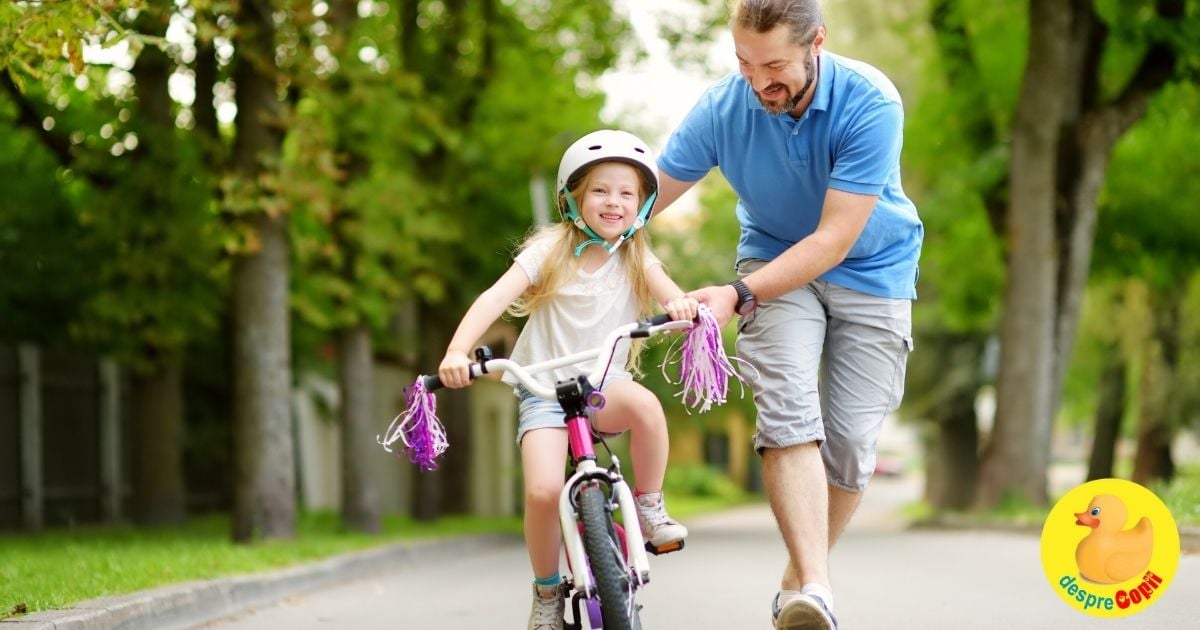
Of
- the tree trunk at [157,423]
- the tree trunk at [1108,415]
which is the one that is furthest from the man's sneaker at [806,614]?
the tree trunk at [1108,415]

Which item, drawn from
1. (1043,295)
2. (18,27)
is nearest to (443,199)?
(1043,295)

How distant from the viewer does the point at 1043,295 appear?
1734 cm

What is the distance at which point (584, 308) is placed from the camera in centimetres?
522

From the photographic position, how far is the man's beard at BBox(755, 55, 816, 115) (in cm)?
504

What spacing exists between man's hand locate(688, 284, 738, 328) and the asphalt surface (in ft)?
7.26

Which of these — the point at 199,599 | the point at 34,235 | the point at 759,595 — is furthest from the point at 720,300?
the point at 34,235

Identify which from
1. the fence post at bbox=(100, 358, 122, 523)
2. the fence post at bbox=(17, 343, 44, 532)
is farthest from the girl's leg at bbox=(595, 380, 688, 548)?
the fence post at bbox=(100, 358, 122, 523)

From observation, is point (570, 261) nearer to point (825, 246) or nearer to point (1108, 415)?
point (825, 246)

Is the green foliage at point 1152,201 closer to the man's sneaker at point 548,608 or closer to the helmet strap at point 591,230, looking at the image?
the helmet strap at point 591,230

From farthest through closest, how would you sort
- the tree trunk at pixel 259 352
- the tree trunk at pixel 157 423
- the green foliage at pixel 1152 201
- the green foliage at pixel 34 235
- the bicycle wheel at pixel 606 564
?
the green foliage at pixel 1152 201
the green foliage at pixel 34 235
the tree trunk at pixel 157 423
the tree trunk at pixel 259 352
the bicycle wheel at pixel 606 564

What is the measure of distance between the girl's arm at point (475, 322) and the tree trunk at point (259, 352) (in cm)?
837

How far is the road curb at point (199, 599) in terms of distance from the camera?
6422mm

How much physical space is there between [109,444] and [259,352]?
7.59 meters

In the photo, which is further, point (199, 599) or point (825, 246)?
point (199, 599)
